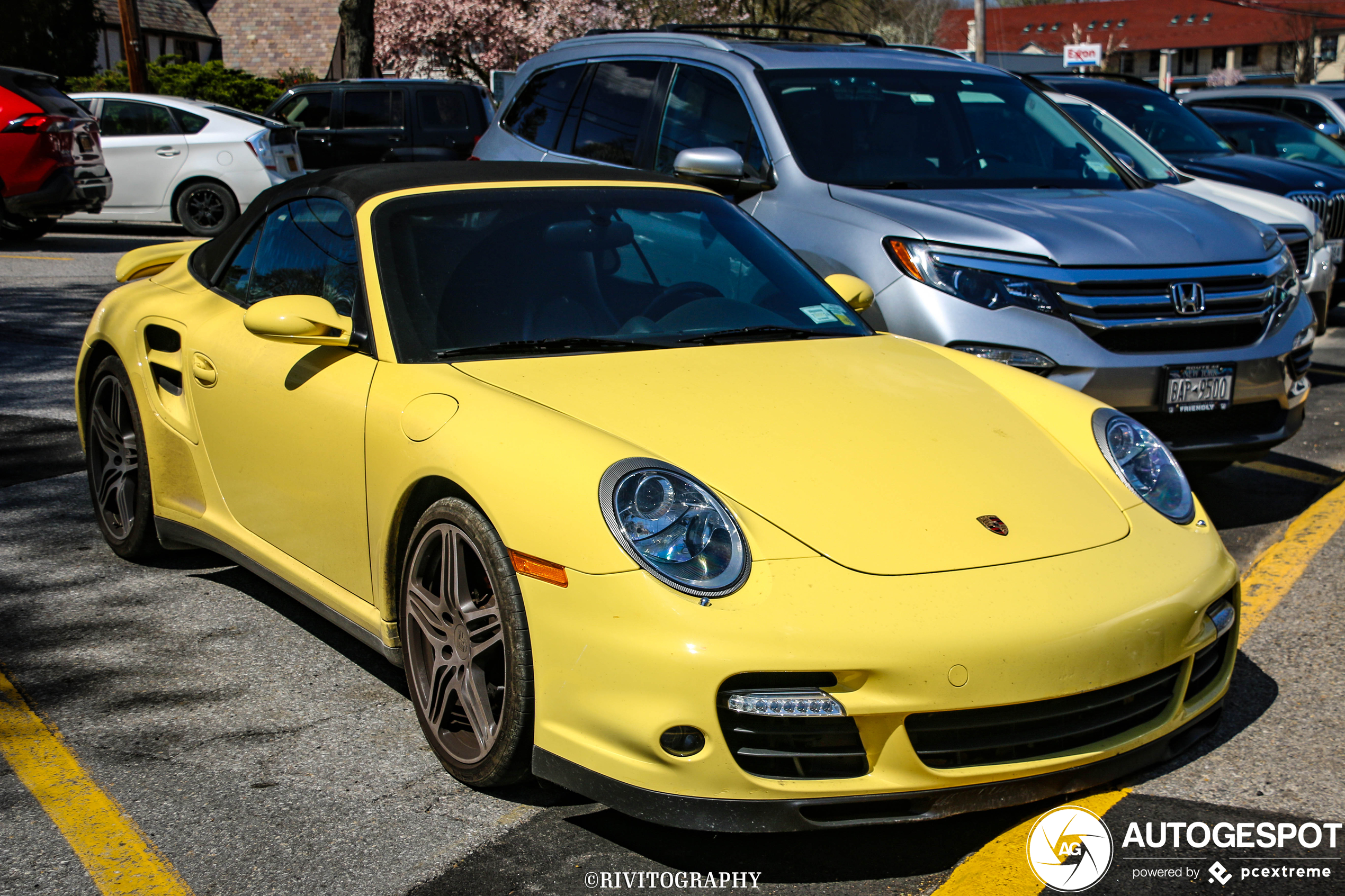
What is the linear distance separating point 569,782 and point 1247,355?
3.64 m

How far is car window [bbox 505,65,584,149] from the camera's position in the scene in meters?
7.14

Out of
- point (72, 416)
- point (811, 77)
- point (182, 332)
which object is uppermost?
point (811, 77)

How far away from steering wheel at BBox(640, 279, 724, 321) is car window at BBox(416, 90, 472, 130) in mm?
14118

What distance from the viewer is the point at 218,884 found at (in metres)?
2.67

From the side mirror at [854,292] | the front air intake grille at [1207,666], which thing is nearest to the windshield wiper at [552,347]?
the side mirror at [854,292]

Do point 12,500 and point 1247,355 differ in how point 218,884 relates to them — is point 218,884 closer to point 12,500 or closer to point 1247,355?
point 12,500

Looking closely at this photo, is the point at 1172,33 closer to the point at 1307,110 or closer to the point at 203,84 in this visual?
the point at 203,84

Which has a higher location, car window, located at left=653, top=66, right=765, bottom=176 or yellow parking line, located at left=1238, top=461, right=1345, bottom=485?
car window, located at left=653, top=66, right=765, bottom=176

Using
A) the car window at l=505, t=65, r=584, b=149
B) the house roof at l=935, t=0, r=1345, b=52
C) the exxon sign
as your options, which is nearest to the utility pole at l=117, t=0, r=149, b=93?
the car window at l=505, t=65, r=584, b=149

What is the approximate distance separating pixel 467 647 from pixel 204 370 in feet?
5.43

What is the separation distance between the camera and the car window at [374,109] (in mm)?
17125

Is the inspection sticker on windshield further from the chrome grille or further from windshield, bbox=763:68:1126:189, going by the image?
the chrome grille

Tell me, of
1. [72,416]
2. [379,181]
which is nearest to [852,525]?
[379,181]

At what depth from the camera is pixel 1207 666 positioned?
3.03m
